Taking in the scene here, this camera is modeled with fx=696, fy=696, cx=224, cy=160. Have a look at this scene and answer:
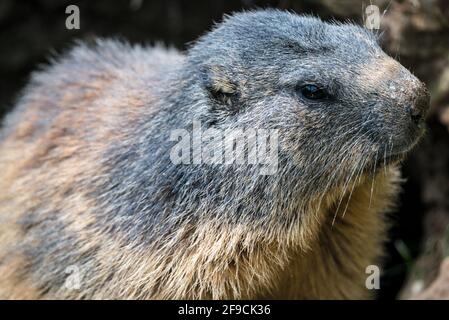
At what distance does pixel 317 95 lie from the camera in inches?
176

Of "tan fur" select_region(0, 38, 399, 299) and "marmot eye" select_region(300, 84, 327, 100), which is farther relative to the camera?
"tan fur" select_region(0, 38, 399, 299)

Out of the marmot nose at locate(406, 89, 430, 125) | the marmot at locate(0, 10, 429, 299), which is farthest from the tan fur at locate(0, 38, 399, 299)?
the marmot nose at locate(406, 89, 430, 125)

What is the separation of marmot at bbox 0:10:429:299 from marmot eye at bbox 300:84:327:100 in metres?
0.01

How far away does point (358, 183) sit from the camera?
15.3 feet

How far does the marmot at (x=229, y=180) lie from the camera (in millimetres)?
4461

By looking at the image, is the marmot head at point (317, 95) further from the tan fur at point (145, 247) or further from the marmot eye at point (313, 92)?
the tan fur at point (145, 247)

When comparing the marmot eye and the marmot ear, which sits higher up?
the marmot ear

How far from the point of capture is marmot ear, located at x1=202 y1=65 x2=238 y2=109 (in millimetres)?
4691

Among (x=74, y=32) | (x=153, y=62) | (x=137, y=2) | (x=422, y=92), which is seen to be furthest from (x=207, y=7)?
(x=422, y=92)

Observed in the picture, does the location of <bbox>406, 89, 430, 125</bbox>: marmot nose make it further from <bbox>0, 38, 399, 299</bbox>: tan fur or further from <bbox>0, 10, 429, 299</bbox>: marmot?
<bbox>0, 38, 399, 299</bbox>: tan fur

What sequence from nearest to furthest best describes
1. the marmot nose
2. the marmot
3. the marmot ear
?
the marmot nose → the marmot → the marmot ear

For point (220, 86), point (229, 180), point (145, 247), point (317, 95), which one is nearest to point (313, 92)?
point (317, 95)

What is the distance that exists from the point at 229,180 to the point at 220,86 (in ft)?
2.10
